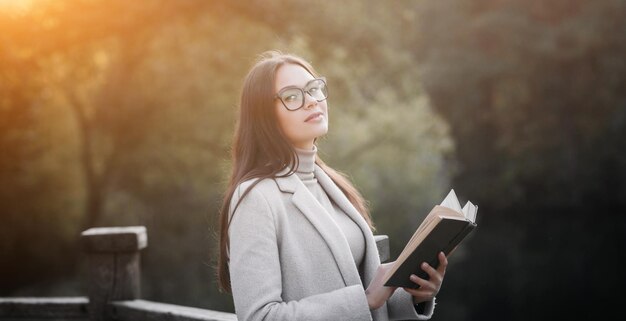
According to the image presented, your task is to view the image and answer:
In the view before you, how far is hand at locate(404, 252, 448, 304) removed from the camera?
1.90m

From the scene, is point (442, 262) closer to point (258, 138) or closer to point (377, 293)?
point (377, 293)

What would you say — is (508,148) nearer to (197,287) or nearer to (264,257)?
(197,287)

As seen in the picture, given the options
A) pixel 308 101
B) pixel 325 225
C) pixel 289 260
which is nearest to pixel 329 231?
pixel 325 225

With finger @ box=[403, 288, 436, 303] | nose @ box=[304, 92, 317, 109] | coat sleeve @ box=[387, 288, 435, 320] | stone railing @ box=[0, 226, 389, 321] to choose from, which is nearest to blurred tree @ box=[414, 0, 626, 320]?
stone railing @ box=[0, 226, 389, 321]

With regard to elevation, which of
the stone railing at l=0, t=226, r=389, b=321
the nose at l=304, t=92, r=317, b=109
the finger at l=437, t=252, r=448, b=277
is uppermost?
the nose at l=304, t=92, r=317, b=109

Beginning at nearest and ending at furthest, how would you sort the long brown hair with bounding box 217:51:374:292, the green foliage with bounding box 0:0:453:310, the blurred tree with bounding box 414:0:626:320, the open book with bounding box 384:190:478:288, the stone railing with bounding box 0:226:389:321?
the open book with bounding box 384:190:478:288, the long brown hair with bounding box 217:51:374:292, the stone railing with bounding box 0:226:389:321, the green foliage with bounding box 0:0:453:310, the blurred tree with bounding box 414:0:626:320

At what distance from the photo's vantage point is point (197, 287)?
1091cm

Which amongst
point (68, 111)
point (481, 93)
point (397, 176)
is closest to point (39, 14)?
point (68, 111)

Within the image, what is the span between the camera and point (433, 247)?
185cm

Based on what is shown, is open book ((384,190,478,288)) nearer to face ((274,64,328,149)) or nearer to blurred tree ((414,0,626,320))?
face ((274,64,328,149))

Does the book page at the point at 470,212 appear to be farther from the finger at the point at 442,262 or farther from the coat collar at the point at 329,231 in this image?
the coat collar at the point at 329,231

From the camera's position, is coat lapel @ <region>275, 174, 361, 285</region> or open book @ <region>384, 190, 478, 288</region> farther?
coat lapel @ <region>275, 174, 361, 285</region>

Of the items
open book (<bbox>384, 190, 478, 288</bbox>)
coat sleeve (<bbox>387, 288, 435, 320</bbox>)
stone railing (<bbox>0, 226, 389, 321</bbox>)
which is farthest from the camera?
stone railing (<bbox>0, 226, 389, 321</bbox>)

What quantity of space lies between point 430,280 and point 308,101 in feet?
1.78
